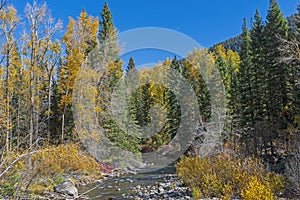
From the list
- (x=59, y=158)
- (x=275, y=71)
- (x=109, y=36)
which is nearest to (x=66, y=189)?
(x=59, y=158)

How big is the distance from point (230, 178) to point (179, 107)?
18001mm

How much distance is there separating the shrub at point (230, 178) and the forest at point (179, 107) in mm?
37

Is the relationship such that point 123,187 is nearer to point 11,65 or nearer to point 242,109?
point 11,65

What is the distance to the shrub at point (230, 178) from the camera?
26.8 ft

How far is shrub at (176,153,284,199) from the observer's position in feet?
26.8

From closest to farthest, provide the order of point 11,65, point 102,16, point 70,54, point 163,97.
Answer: point 11,65
point 70,54
point 102,16
point 163,97

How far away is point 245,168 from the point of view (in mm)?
9062

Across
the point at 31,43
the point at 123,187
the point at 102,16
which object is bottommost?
the point at 123,187

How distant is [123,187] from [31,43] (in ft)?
30.2

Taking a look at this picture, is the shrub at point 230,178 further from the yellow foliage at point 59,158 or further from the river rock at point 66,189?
the river rock at point 66,189

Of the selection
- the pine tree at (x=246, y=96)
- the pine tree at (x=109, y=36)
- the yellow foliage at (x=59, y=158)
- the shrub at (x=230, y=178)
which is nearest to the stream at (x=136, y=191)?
the shrub at (x=230, y=178)

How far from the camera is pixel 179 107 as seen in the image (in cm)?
2752

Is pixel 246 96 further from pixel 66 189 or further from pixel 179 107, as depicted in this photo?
pixel 66 189

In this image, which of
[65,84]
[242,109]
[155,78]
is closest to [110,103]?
[65,84]
